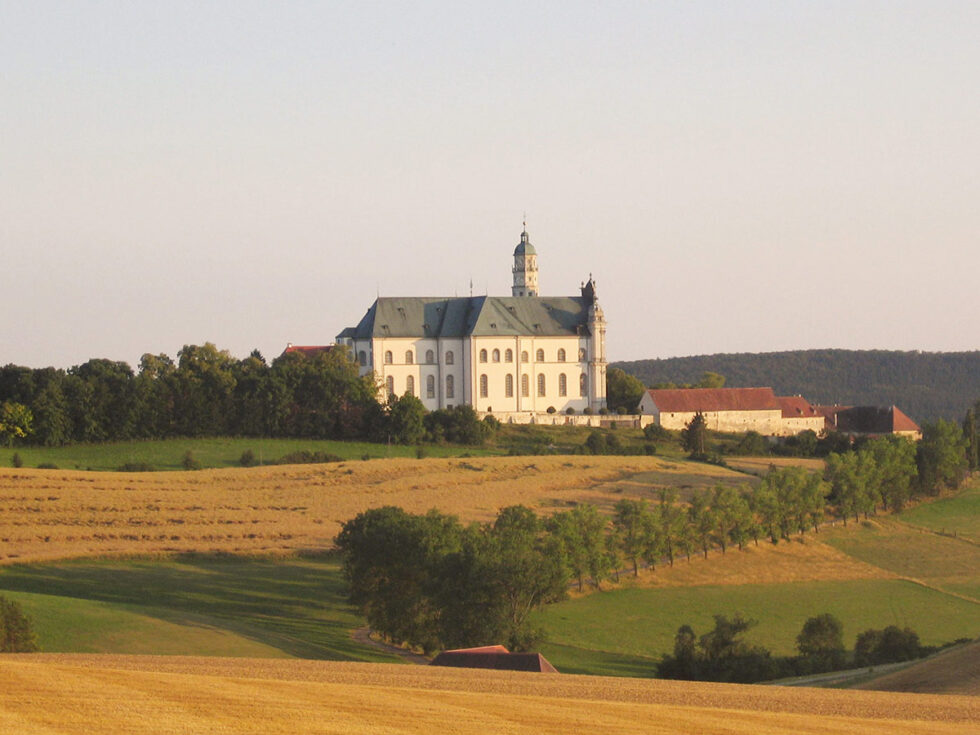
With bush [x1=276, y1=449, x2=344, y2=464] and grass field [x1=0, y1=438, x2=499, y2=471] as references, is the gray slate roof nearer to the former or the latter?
grass field [x1=0, y1=438, x2=499, y2=471]

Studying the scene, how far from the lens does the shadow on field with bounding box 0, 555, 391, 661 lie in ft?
130

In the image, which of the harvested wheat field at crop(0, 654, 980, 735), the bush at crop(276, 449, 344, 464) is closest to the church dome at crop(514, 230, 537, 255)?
the bush at crop(276, 449, 344, 464)

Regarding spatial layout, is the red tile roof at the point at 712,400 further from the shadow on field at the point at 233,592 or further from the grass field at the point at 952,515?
the shadow on field at the point at 233,592

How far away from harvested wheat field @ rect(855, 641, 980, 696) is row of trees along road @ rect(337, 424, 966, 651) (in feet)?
35.3

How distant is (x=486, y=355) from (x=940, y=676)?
77082 mm

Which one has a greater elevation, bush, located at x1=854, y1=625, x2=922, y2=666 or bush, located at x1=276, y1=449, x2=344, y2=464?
bush, located at x1=276, y1=449, x2=344, y2=464

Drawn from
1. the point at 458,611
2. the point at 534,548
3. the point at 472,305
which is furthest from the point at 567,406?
the point at 458,611

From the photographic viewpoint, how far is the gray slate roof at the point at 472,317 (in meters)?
105

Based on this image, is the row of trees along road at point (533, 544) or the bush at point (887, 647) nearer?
the bush at point (887, 647)

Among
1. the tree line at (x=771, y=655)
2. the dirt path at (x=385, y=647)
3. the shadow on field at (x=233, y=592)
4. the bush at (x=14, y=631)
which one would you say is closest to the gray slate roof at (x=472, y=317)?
the shadow on field at (x=233, y=592)

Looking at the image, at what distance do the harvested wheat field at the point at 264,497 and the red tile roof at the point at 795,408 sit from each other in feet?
86.6

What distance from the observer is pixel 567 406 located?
106 m

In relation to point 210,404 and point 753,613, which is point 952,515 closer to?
point 753,613

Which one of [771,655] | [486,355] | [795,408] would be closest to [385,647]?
[771,655]
